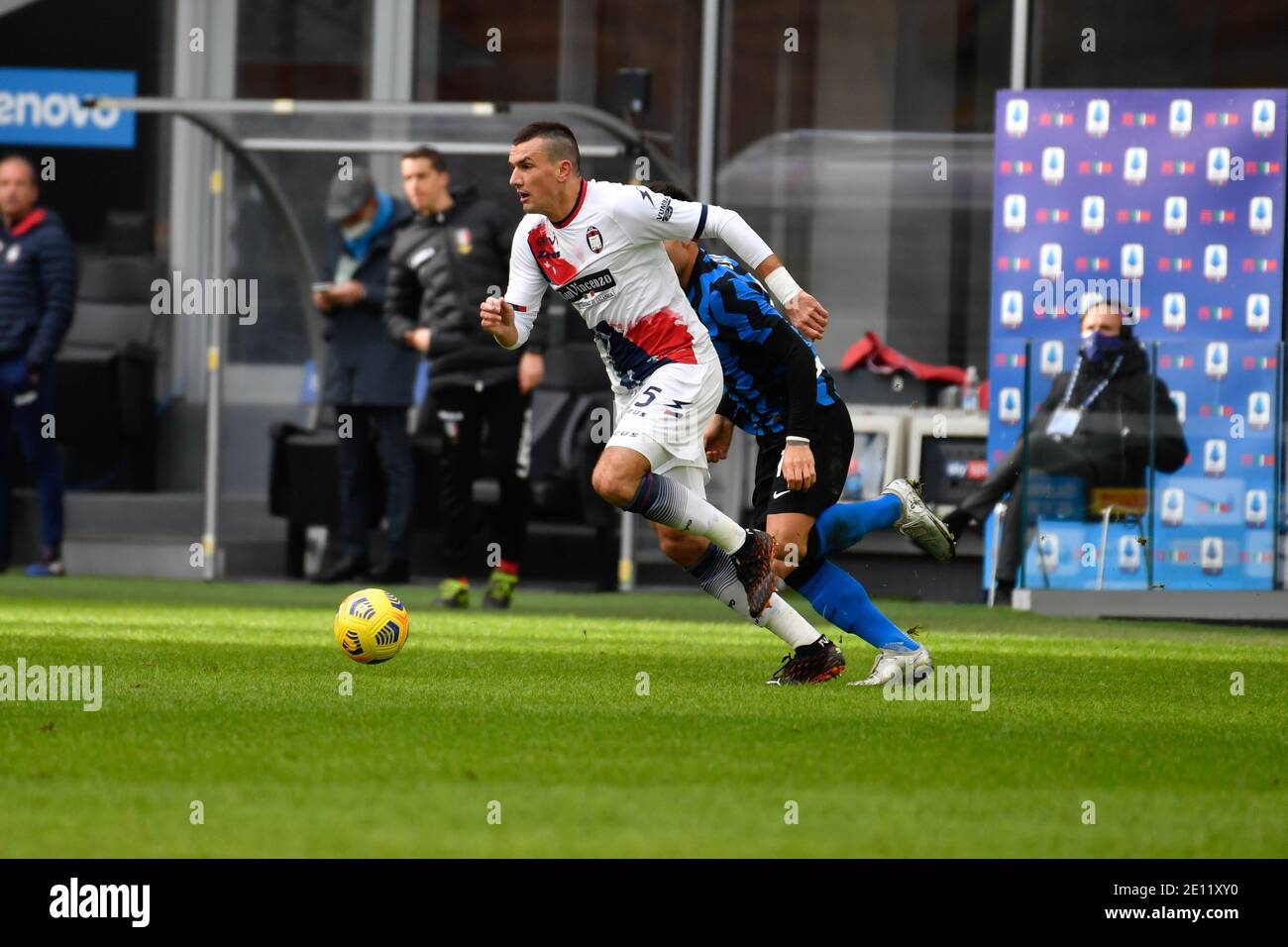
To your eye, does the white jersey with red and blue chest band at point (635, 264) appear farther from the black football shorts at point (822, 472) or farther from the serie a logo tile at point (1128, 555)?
the serie a logo tile at point (1128, 555)

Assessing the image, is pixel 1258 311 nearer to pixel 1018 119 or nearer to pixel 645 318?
pixel 1018 119

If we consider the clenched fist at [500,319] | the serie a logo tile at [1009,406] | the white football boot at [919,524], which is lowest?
the white football boot at [919,524]

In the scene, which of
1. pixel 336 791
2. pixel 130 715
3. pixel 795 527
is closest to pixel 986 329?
pixel 795 527

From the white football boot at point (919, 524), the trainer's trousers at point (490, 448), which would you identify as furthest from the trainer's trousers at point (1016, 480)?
the white football boot at point (919, 524)

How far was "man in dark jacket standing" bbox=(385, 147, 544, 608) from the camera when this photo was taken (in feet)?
37.4

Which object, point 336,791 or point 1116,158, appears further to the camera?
point 1116,158

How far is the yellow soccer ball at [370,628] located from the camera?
7.48 metres

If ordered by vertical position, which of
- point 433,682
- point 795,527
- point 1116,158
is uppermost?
point 1116,158

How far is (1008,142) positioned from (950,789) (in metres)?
8.81

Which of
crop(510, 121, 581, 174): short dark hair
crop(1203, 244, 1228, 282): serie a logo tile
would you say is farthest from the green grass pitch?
crop(1203, 244, 1228, 282): serie a logo tile

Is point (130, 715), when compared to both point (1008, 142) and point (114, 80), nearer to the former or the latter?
point (1008, 142)

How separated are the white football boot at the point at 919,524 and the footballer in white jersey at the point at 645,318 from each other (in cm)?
59
